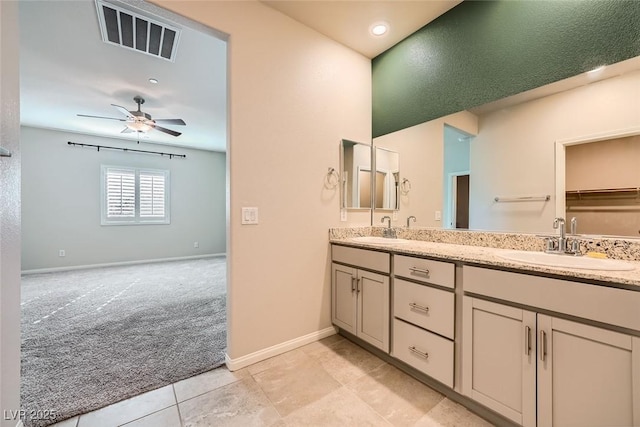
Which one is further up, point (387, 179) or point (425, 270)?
point (387, 179)

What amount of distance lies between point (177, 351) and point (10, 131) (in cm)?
170

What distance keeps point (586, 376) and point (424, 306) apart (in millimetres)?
695

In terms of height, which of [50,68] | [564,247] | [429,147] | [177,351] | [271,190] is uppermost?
[50,68]

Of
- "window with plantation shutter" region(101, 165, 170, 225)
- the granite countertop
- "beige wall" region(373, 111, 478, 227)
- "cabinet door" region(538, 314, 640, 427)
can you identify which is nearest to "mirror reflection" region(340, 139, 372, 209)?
"beige wall" region(373, 111, 478, 227)

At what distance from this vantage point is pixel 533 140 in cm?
165

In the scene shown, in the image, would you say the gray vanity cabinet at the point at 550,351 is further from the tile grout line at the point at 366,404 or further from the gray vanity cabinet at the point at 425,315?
the tile grout line at the point at 366,404

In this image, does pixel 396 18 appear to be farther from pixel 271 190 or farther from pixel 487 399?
pixel 487 399

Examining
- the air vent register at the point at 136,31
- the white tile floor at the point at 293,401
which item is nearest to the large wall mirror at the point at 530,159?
the white tile floor at the point at 293,401

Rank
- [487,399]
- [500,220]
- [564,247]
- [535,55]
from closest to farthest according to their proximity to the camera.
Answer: [487,399] < [564,247] < [535,55] < [500,220]

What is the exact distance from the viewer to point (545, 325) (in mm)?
1092

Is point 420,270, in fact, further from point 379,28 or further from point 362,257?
point 379,28

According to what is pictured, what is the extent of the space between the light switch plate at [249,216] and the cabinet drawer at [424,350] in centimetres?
122

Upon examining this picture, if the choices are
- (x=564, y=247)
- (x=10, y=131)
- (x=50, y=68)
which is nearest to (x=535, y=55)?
(x=564, y=247)

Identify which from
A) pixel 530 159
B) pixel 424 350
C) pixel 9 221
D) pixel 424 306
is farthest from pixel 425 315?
pixel 9 221
